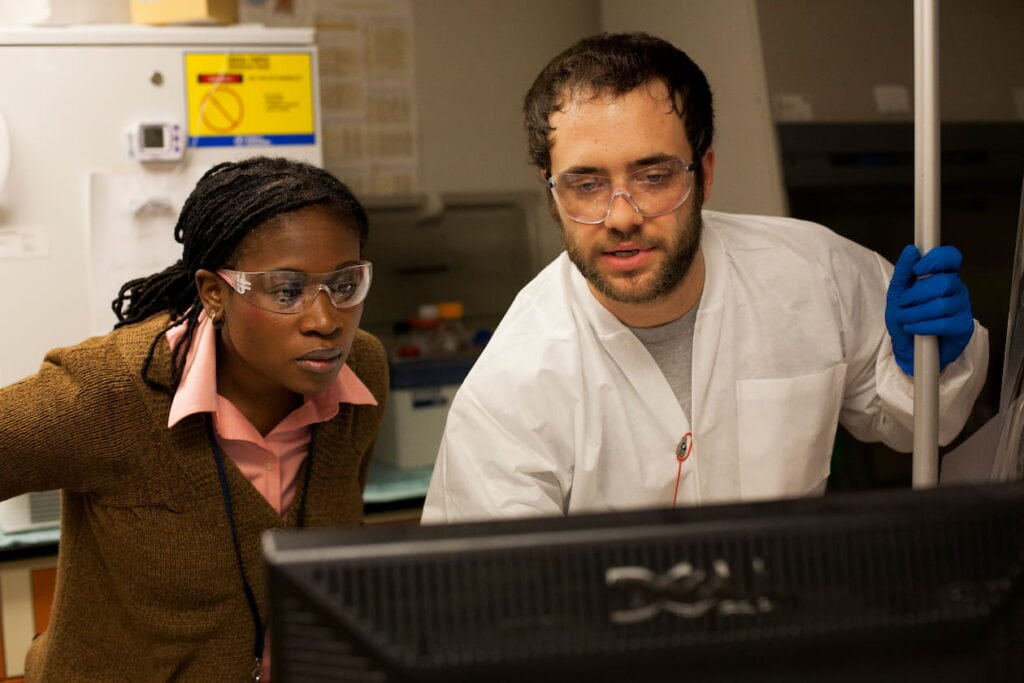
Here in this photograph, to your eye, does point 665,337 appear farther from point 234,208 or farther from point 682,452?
point 234,208

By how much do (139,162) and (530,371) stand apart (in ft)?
4.63

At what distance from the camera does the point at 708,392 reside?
1356mm

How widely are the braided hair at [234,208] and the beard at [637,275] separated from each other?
344 millimetres

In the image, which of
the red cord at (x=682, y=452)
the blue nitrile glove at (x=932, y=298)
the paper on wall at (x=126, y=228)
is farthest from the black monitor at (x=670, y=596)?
the paper on wall at (x=126, y=228)

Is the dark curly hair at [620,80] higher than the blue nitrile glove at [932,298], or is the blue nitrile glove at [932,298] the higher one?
the dark curly hair at [620,80]

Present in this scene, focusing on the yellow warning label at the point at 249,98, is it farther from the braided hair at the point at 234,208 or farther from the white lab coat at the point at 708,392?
the white lab coat at the point at 708,392

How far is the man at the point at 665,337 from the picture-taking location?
125 centimetres

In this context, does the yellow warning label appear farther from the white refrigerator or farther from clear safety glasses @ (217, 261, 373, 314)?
clear safety glasses @ (217, 261, 373, 314)

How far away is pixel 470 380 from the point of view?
1.33 meters

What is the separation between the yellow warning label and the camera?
2375mm

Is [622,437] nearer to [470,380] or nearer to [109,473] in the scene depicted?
[470,380]

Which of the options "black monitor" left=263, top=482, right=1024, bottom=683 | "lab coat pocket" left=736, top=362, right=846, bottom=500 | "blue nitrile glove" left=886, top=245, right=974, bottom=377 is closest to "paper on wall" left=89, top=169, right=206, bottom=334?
"lab coat pocket" left=736, top=362, right=846, bottom=500

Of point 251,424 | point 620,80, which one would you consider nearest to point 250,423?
point 251,424

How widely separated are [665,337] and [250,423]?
585mm
